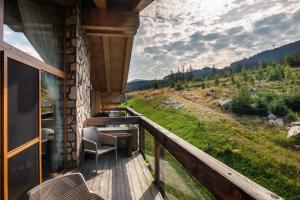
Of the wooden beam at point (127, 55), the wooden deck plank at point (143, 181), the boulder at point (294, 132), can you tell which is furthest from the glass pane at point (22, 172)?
the boulder at point (294, 132)

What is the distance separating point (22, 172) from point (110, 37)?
15.2 ft

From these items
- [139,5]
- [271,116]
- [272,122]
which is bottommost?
[272,122]

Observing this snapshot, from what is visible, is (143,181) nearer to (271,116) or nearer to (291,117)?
(271,116)

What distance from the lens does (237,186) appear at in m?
1.17

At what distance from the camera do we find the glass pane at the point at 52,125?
→ 3.34m

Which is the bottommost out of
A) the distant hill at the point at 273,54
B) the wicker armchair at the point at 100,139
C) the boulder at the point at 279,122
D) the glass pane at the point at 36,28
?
the boulder at the point at 279,122

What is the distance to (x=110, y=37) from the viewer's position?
20.7 feet

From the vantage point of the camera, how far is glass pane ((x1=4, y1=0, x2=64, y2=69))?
229 centimetres

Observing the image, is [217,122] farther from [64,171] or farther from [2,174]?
[2,174]

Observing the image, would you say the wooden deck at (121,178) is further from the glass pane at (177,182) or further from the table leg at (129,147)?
the glass pane at (177,182)

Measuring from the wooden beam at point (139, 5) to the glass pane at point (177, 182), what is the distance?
8.51ft

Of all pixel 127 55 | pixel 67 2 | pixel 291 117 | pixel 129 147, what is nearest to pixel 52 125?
pixel 129 147

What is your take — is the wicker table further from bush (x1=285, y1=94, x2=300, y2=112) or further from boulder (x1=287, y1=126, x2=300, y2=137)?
bush (x1=285, y1=94, x2=300, y2=112)

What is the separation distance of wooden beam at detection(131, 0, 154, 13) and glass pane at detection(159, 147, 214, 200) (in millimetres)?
2593
